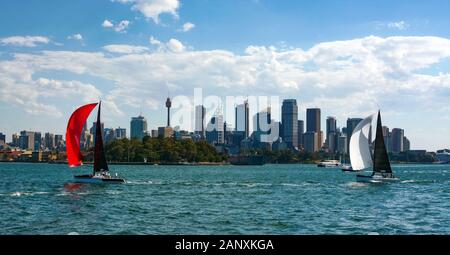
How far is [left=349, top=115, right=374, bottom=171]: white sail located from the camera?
78625 mm

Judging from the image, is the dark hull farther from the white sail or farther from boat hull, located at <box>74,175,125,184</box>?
the white sail

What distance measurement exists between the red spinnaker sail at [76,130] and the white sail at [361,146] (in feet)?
126

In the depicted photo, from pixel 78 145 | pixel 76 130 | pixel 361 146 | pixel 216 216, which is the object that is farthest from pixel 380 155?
pixel 216 216

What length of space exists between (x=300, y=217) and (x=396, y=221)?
4.70 metres

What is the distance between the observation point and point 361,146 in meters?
80.6

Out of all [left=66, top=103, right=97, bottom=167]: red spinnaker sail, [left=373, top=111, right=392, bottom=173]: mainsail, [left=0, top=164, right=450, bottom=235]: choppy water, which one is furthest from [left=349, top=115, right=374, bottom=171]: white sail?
[left=66, top=103, right=97, bottom=167]: red spinnaker sail

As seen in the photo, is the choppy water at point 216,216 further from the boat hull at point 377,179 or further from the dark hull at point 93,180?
the boat hull at point 377,179

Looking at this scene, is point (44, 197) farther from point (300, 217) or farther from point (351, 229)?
point (351, 229)

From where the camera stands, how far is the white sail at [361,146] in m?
78.6

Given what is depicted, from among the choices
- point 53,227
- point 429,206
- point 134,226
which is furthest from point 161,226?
point 429,206

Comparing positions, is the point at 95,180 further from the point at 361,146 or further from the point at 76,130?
the point at 361,146
